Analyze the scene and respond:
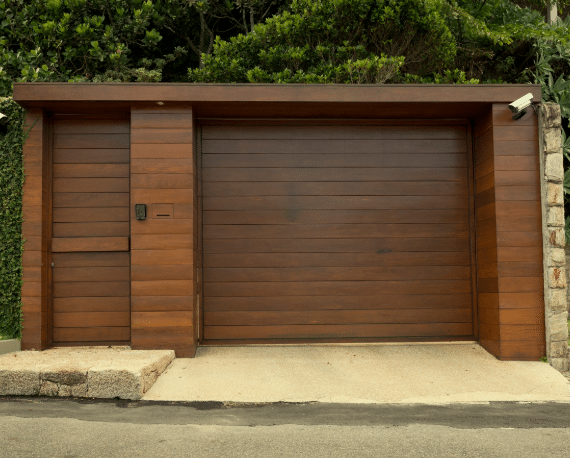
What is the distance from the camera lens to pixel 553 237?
566 centimetres

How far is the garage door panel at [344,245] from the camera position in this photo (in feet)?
20.5

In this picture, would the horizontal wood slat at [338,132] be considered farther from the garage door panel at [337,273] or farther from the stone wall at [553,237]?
the garage door panel at [337,273]

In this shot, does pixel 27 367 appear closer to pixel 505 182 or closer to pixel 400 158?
pixel 400 158

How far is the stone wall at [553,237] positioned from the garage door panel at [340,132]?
0.97m

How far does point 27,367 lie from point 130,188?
6.76 ft

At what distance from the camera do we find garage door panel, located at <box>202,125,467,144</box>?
6.34 metres

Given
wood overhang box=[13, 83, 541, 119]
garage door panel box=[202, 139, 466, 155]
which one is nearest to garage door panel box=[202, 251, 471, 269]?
garage door panel box=[202, 139, 466, 155]

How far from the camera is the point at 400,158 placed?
6387 millimetres

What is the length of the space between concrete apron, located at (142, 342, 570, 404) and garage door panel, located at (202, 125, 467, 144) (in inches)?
95.4

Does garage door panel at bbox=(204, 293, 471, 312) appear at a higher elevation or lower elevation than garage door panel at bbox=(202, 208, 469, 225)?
lower

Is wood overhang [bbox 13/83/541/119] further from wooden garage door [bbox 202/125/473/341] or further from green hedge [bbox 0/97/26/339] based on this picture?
wooden garage door [bbox 202/125/473/341]

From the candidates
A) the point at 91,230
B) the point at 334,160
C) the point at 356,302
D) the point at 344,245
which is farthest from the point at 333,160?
the point at 91,230

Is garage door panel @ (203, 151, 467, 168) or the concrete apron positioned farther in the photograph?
garage door panel @ (203, 151, 467, 168)

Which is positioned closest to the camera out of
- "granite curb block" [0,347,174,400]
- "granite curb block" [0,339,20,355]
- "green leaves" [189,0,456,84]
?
"granite curb block" [0,347,174,400]
